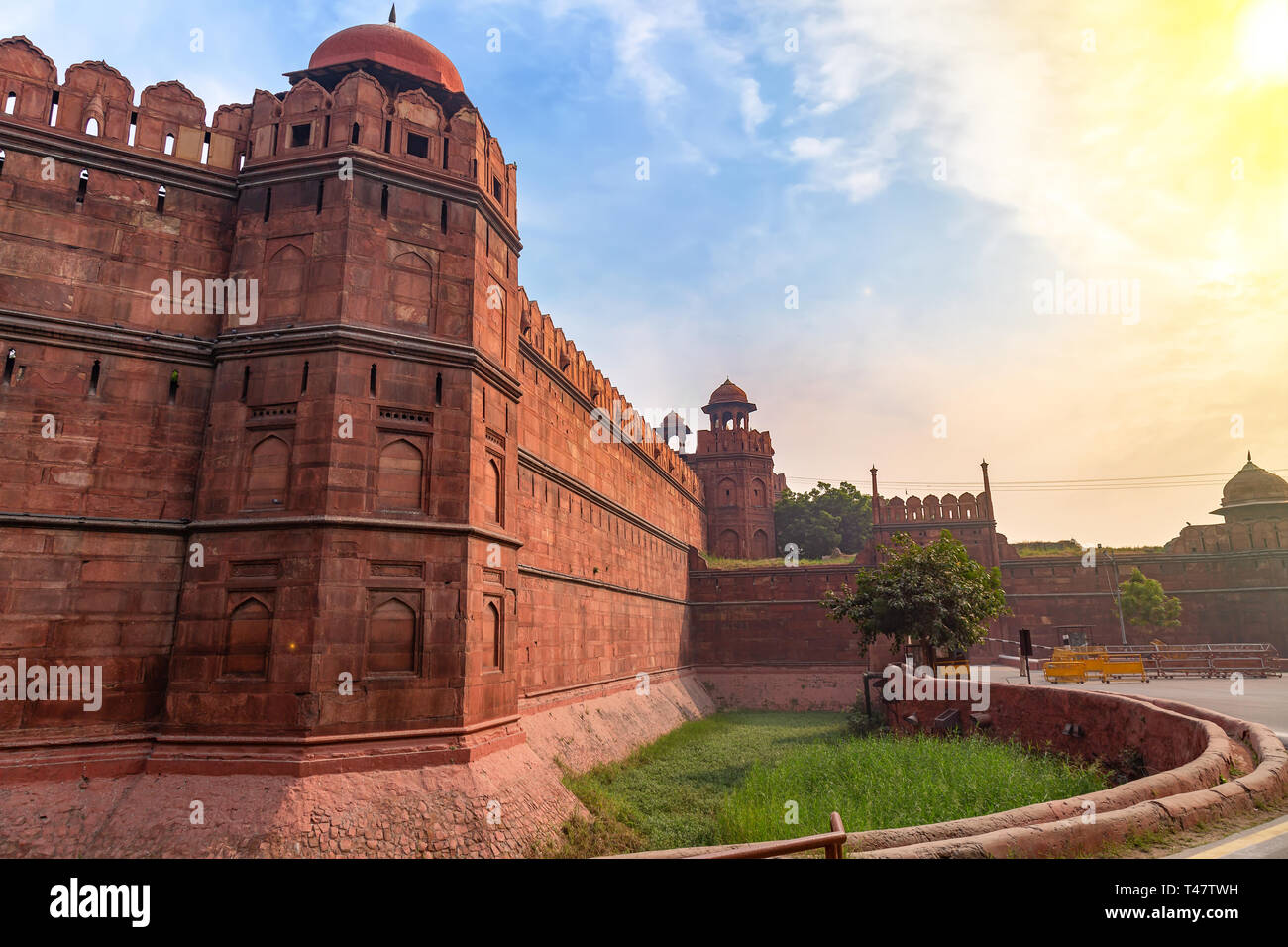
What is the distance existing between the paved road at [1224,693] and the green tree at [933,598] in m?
2.89

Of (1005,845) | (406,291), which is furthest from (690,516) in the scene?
(1005,845)

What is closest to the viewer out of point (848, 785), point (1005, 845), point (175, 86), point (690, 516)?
point (1005, 845)

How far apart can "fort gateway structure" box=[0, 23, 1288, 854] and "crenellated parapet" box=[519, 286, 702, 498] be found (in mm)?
3553

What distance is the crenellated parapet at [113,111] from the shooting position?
9211mm

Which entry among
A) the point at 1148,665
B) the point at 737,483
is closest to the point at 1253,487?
the point at 1148,665

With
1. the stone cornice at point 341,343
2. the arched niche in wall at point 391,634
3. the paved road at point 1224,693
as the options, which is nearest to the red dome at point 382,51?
the stone cornice at point 341,343

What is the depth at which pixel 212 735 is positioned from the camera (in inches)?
320

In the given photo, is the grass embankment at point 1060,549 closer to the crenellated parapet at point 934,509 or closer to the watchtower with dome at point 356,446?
the crenellated parapet at point 934,509

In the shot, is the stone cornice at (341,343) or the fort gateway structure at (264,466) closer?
the fort gateway structure at (264,466)

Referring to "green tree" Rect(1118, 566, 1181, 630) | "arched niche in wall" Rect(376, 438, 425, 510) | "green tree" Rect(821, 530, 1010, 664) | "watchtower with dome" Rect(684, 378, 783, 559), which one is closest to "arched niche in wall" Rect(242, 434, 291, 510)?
"arched niche in wall" Rect(376, 438, 425, 510)

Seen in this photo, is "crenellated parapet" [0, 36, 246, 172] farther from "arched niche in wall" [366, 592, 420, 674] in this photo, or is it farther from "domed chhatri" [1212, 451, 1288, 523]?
"domed chhatri" [1212, 451, 1288, 523]

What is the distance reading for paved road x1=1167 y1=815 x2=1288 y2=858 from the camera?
4.80 meters

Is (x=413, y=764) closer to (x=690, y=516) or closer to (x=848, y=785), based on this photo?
(x=848, y=785)
